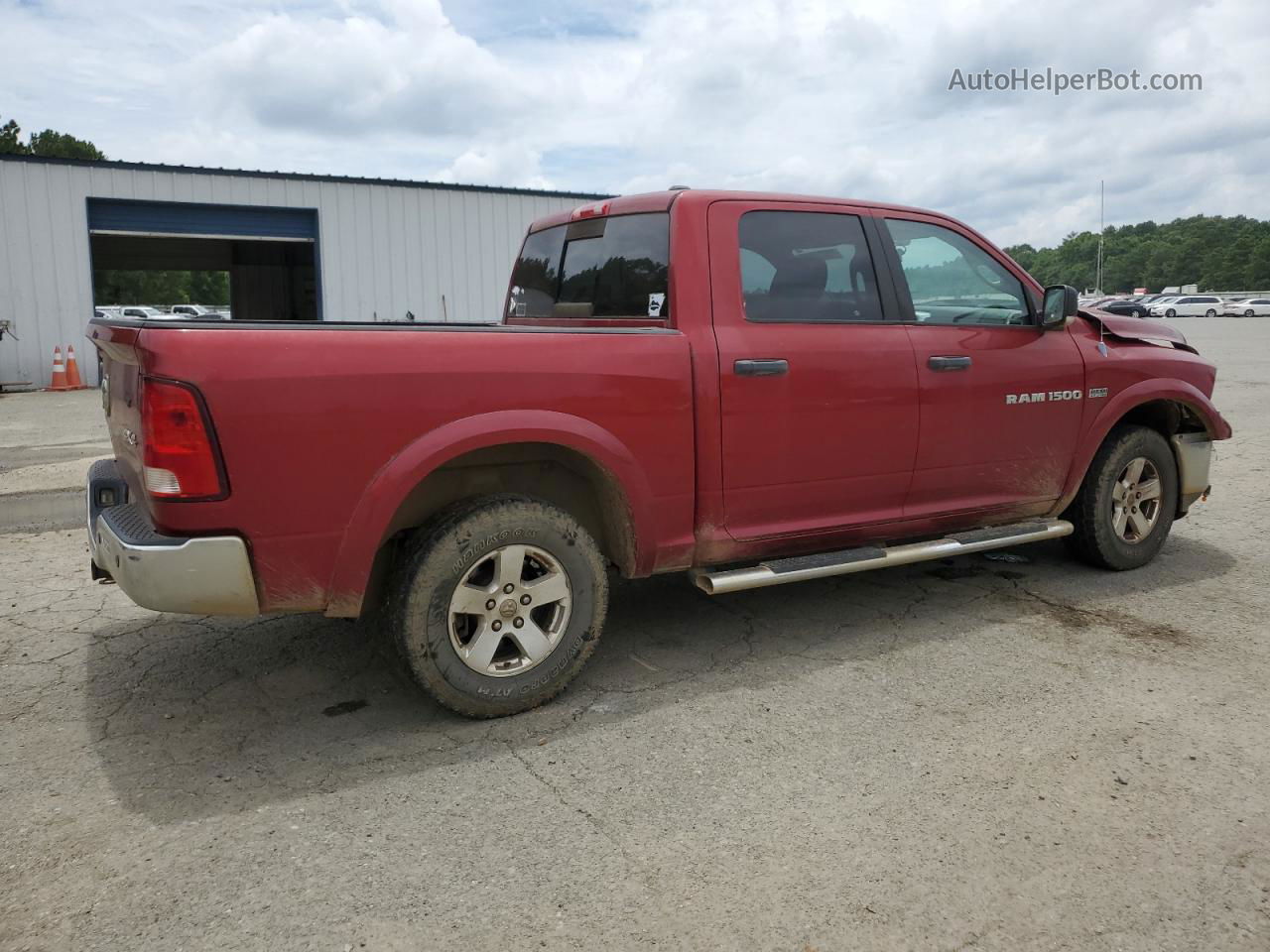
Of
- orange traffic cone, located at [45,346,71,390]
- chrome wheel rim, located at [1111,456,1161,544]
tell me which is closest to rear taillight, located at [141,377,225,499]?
chrome wheel rim, located at [1111,456,1161,544]

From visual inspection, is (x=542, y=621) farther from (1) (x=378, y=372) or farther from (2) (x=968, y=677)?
(2) (x=968, y=677)

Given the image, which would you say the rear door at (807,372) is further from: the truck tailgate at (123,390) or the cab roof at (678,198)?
the truck tailgate at (123,390)

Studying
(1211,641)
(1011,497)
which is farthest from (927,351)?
(1211,641)

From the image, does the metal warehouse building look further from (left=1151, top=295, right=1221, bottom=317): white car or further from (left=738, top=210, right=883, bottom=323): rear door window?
(left=1151, top=295, right=1221, bottom=317): white car

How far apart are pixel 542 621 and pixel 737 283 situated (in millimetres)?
1568

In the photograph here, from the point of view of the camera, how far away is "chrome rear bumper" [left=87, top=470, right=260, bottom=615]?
3.05 meters

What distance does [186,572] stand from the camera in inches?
120

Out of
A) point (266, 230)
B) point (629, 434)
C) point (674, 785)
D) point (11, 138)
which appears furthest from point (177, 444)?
point (11, 138)

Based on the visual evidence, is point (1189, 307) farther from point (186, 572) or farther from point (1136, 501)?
point (186, 572)

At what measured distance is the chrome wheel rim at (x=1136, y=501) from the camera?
5297 millimetres

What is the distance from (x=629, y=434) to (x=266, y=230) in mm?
18602

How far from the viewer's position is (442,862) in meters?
2.66

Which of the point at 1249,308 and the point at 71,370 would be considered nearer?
the point at 71,370

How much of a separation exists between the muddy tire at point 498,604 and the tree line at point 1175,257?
95923 millimetres
